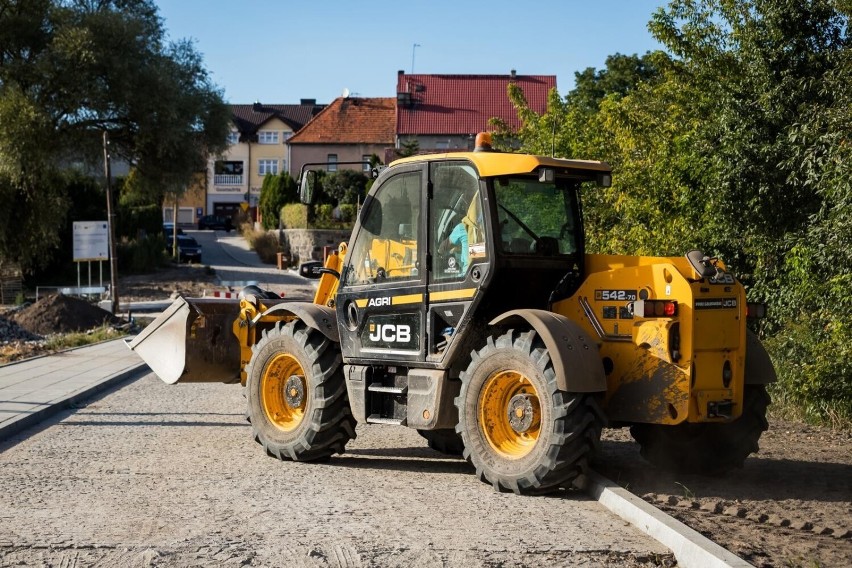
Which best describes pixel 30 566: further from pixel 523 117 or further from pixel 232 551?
pixel 523 117

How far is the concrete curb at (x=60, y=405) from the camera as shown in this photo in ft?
39.0

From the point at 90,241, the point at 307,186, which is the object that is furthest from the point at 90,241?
the point at 307,186

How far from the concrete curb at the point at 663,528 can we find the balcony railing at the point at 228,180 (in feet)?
321

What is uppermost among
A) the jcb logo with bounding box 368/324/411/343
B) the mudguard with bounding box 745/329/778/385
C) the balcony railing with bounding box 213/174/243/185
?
the balcony railing with bounding box 213/174/243/185

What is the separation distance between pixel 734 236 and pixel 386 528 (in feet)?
27.0

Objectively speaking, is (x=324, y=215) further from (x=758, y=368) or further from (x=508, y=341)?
(x=508, y=341)

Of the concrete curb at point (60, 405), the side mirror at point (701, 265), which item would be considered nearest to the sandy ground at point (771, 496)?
the side mirror at point (701, 265)

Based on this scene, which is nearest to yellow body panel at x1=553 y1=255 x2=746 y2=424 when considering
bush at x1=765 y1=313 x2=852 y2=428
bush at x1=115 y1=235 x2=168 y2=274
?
bush at x1=765 y1=313 x2=852 y2=428

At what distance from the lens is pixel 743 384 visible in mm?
9039

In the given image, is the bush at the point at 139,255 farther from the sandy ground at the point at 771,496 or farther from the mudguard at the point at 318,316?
the sandy ground at the point at 771,496

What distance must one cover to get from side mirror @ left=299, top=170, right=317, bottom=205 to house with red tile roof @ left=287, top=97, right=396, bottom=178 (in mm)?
74490

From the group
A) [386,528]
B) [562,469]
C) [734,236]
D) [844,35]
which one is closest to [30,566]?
[386,528]

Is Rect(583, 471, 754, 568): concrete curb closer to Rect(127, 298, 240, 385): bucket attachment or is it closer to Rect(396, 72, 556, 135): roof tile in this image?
Rect(127, 298, 240, 385): bucket attachment

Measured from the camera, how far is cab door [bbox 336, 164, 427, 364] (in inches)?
383
